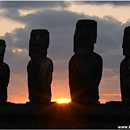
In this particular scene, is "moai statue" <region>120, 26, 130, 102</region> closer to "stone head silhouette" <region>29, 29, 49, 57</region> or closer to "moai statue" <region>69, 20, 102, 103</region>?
"moai statue" <region>69, 20, 102, 103</region>

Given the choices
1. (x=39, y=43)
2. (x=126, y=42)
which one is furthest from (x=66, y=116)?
(x=39, y=43)

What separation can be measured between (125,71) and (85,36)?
63.7 inches

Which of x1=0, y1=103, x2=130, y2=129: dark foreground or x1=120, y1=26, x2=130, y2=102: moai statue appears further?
x1=120, y1=26, x2=130, y2=102: moai statue

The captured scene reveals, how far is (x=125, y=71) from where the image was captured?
1268 centimetres

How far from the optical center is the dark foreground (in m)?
11.2

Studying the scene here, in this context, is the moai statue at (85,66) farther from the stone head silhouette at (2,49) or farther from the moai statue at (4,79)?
the stone head silhouette at (2,49)

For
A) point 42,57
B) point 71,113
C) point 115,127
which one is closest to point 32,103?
point 42,57

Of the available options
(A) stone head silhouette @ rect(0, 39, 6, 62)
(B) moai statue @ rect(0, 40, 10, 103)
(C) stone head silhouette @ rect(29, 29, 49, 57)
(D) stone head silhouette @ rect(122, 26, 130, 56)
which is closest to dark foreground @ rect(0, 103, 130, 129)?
(D) stone head silhouette @ rect(122, 26, 130, 56)

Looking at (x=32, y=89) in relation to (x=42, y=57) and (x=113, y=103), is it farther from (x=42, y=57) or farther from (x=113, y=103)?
(x=113, y=103)

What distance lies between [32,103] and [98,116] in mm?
2990

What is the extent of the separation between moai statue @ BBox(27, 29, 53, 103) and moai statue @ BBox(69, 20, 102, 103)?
108 cm

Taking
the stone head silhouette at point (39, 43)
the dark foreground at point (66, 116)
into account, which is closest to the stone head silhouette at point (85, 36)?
the stone head silhouette at point (39, 43)

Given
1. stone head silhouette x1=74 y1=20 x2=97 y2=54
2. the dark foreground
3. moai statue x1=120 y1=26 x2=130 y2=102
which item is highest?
stone head silhouette x1=74 y1=20 x2=97 y2=54

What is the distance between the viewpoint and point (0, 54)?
48.9ft
